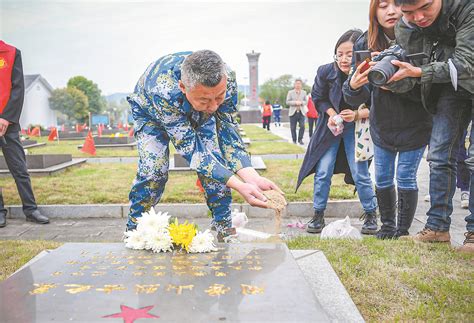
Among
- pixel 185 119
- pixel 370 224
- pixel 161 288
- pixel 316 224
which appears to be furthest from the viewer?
pixel 316 224

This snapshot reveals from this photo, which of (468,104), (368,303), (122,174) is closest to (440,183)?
(468,104)

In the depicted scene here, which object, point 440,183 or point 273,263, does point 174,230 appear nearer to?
point 273,263

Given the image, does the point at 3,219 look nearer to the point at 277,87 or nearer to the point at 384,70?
the point at 384,70

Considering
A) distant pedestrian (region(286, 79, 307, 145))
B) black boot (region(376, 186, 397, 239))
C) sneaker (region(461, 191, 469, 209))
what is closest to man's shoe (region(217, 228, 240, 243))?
black boot (region(376, 186, 397, 239))

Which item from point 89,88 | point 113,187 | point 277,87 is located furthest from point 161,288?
point 277,87

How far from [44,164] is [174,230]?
555cm

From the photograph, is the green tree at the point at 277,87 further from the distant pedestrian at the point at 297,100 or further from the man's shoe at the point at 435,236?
the man's shoe at the point at 435,236

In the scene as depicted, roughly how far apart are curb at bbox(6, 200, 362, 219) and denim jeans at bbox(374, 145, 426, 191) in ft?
4.81

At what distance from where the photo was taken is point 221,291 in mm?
1925

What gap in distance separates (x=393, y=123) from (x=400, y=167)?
34cm

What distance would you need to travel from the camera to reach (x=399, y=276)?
264 centimetres

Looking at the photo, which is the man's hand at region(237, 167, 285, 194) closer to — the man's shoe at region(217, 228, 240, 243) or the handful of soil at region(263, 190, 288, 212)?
the handful of soil at region(263, 190, 288, 212)

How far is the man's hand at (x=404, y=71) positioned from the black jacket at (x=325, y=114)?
1.34m

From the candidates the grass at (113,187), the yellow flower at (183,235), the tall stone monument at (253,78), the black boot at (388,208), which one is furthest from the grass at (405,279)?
the tall stone monument at (253,78)
